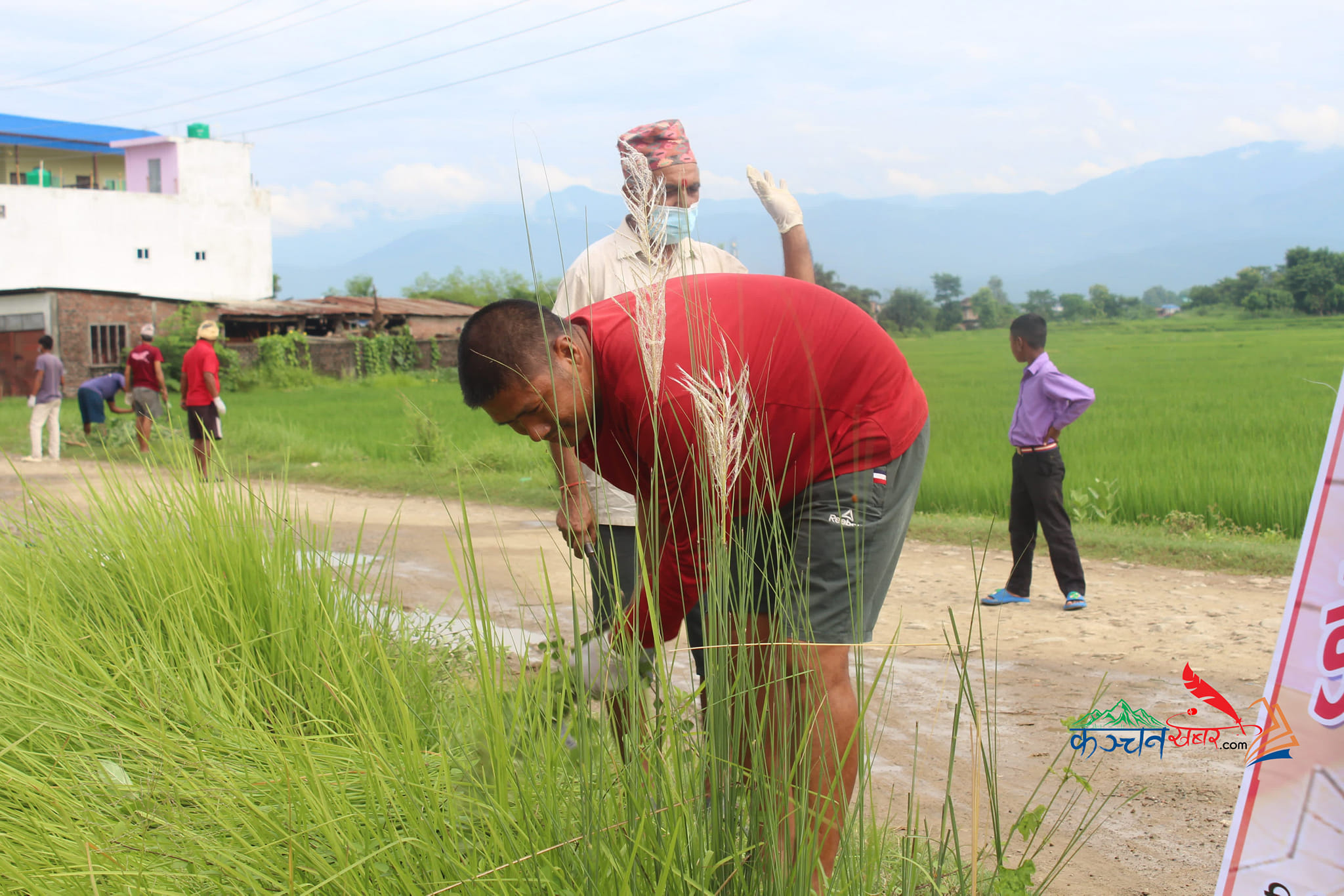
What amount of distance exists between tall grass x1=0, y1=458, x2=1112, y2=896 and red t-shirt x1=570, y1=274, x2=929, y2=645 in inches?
19.2

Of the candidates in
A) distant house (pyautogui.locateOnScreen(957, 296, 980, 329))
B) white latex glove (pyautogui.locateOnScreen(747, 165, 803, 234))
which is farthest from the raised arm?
distant house (pyautogui.locateOnScreen(957, 296, 980, 329))

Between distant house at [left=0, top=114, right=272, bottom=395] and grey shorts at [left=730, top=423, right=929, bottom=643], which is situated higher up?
distant house at [left=0, top=114, right=272, bottom=395]

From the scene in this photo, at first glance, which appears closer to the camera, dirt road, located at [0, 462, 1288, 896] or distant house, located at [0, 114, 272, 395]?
dirt road, located at [0, 462, 1288, 896]

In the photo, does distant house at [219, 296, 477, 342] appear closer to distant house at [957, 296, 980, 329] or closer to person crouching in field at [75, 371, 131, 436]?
distant house at [957, 296, 980, 329]

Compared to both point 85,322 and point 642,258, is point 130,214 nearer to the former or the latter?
point 85,322

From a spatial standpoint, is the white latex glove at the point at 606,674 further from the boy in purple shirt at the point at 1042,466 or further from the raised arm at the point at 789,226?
the boy in purple shirt at the point at 1042,466

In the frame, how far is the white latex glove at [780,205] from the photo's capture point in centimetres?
336

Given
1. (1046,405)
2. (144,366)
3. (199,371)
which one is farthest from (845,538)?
(144,366)

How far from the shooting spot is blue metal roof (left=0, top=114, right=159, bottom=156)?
41312 mm

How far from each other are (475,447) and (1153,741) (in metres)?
9.76

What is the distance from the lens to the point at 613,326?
2.30 metres

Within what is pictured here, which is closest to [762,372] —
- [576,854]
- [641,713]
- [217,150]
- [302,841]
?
[641,713]

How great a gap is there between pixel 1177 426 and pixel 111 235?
39.3m

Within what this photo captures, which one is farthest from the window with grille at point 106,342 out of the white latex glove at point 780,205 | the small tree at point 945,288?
the white latex glove at point 780,205
